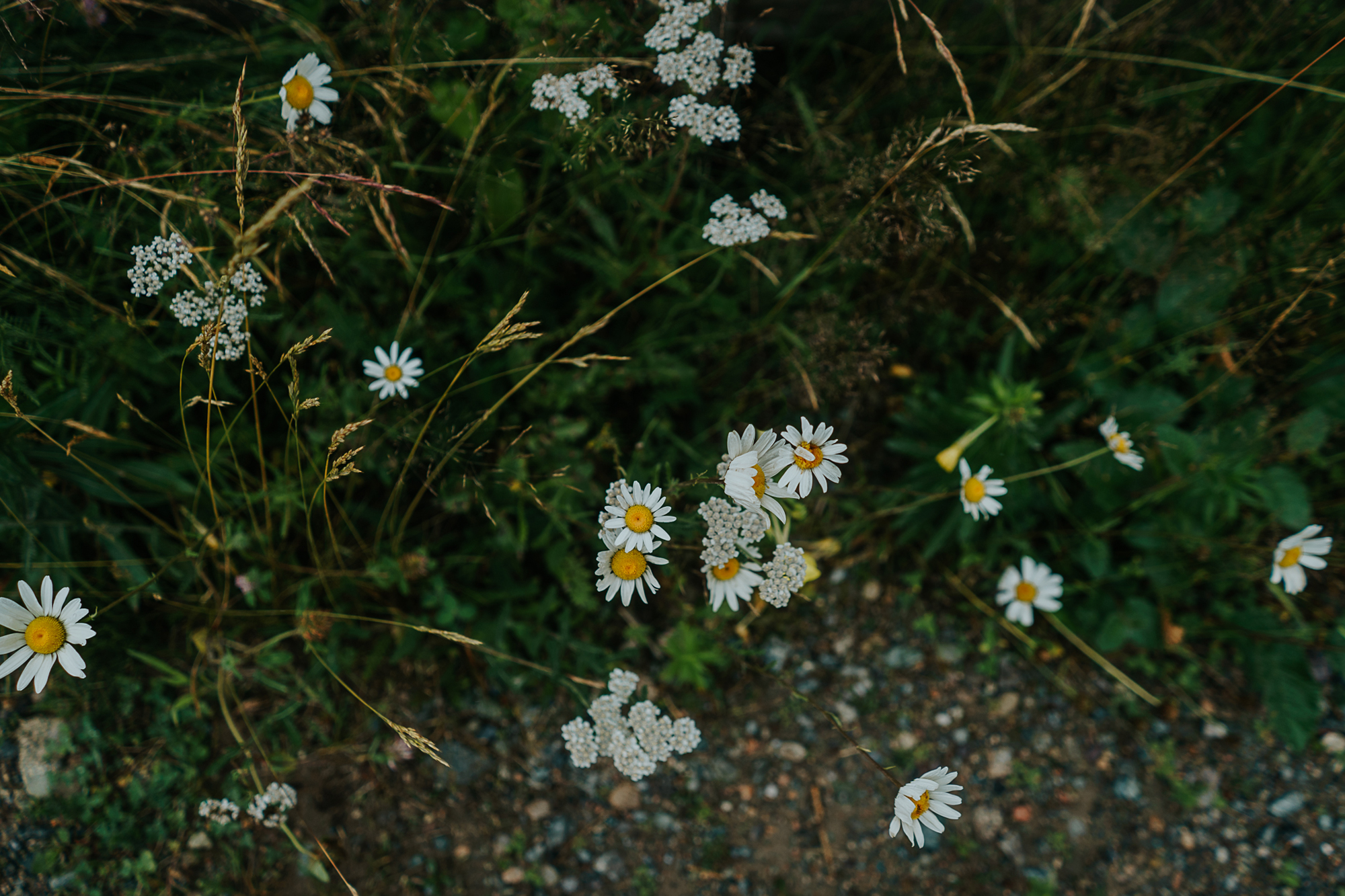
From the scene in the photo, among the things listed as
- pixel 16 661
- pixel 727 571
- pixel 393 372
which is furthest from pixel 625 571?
pixel 16 661

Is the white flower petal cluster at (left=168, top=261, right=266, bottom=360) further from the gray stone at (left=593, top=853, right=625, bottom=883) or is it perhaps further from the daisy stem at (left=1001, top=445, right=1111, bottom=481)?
the daisy stem at (left=1001, top=445, right=1111, bottom=481)

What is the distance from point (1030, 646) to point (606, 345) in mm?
2006

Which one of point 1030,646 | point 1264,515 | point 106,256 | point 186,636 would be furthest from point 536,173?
point 1264,515

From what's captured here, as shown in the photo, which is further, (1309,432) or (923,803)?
(1309,432)

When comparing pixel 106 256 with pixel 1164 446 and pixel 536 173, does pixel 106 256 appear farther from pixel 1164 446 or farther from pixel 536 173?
pixel 1164 446

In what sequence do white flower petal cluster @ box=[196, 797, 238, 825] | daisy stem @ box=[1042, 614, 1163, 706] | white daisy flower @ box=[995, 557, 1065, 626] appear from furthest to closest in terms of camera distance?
daisy stem @ box=[1042, 614, 1163, 706] → white daisy flower @ box=[995, 557, 1065, 626] → white flower petal cluster @ box=[196, 797, 238, 825]

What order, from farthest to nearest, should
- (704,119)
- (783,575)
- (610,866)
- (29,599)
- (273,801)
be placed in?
(610,866) → (273,801) → (704,119) → (783,575) → (29,599)

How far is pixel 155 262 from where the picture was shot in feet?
5.97

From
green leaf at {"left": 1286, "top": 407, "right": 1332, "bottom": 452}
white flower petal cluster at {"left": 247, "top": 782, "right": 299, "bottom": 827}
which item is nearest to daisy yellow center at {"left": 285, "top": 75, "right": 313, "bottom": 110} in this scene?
white flower petal cluster at {"left": 247, "top": 782, "right": 299, "bottom": 827}

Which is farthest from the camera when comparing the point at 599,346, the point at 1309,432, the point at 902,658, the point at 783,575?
the point at 902,658

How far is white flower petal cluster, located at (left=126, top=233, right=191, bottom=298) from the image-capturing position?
5.94ft

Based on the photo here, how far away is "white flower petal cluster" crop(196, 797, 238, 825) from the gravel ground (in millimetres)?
145

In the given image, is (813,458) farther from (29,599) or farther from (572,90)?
(29,599)

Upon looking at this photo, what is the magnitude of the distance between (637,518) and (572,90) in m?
1.13
